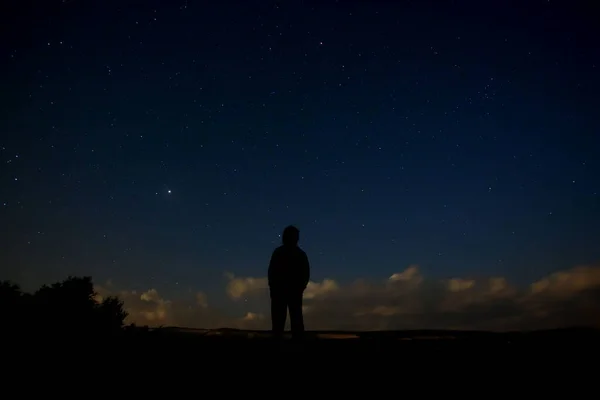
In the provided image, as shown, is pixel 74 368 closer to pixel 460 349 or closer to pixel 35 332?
pixel 35 332

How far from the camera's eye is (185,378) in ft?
12.6

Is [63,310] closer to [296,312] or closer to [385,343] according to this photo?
[296,312]

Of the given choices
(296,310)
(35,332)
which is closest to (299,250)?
(296,310)

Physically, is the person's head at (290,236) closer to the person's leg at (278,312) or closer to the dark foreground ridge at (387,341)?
the person's leg at (278,312)

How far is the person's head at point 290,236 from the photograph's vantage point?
7.05 meters

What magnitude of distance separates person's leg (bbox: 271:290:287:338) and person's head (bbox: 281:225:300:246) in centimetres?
91

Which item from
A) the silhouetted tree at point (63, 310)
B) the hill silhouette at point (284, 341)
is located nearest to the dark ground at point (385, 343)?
the hill silhouette at point (284, 341)

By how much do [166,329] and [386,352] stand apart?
3.76 metres

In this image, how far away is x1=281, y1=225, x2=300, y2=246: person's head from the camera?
278 inches

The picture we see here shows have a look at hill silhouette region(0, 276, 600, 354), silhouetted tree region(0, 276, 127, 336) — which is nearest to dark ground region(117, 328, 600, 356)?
hill silhouette region(0, 276, 600, 354)

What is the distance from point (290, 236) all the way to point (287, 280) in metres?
0.78

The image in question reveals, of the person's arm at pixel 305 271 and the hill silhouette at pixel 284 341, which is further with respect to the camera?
the person's arm at pixel 305 271

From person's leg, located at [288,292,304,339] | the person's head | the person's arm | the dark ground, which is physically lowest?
the dark ground

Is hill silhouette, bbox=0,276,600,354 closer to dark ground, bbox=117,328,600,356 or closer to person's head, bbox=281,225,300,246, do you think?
dark ground, bbox=117,328,600,356
